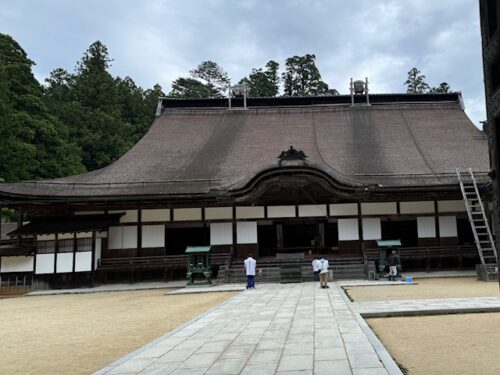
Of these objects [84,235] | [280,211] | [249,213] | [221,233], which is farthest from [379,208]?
[84,235]

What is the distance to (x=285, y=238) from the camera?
64.0ft

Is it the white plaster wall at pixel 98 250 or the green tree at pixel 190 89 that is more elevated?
the green tree at pixel 190 89

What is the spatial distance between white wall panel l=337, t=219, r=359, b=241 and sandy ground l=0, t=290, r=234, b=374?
6.54 m

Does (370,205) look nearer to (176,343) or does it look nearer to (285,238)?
(285,238)

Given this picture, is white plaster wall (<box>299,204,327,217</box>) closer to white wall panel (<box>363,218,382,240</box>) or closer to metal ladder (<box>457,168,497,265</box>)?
white wall panel (<box>363,218,382,240</box>)

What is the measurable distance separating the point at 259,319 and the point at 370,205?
10790 mm

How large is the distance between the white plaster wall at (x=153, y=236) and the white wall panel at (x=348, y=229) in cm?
736

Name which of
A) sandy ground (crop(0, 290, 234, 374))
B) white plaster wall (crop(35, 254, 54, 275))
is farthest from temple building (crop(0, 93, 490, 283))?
sandy ground (crop(0, 290, 234, 374))

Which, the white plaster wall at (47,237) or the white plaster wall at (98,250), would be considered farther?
the white plaster wall at (98,250)

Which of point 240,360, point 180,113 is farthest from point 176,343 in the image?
Answer: point 180,113

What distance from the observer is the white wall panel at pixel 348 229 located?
16578mm

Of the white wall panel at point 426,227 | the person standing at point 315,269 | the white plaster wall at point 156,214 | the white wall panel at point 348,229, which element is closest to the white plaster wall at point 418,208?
the white wall panel at point 426,227

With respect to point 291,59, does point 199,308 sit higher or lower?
lower

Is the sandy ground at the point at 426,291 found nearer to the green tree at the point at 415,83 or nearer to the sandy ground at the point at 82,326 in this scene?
the sandy ground at the point at 82,326
